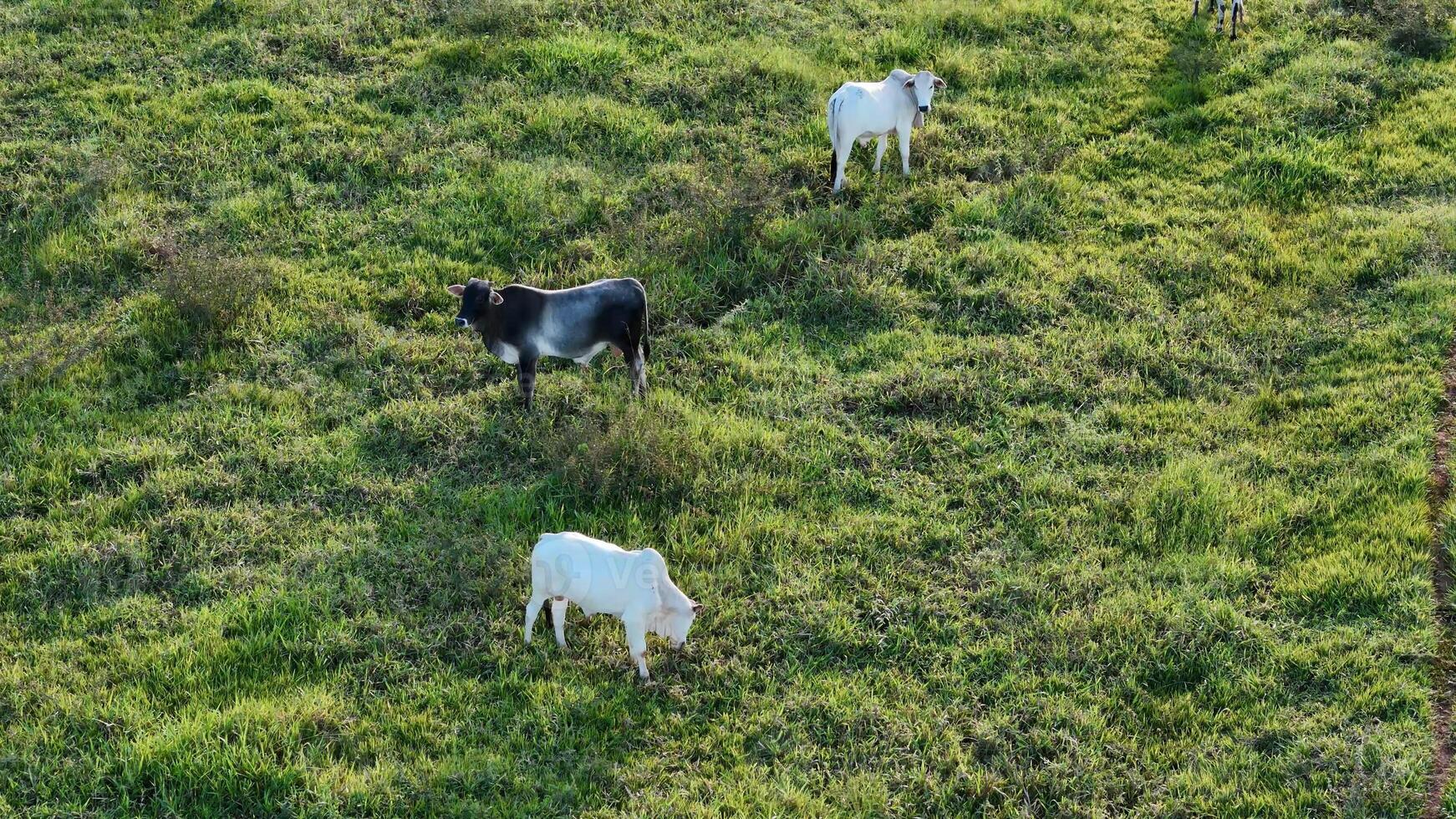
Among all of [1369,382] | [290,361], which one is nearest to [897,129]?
[1369,382]

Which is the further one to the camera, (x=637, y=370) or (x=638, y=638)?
(x=637, y=370)

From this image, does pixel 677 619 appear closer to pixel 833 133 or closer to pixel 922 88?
pixel 833 133

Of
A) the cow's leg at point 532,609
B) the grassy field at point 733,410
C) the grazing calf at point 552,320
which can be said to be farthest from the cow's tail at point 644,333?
→ the cow's leg at point 532,609

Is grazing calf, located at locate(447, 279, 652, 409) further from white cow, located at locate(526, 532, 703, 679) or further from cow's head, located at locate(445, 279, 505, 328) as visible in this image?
white cow, located at locate(526, 532, 703, 679)

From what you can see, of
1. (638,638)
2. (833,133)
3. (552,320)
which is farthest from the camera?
(833,133)

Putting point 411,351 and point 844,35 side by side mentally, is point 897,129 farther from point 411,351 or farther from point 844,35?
point 411,351

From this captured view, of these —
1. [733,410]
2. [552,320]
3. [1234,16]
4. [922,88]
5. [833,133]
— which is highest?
[1234,16]

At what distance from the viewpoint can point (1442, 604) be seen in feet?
27.8

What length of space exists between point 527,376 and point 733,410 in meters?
1.66

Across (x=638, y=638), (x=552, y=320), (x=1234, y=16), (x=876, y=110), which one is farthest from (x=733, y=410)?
(x=1234, y=16)

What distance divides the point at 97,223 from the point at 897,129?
7.82 metres

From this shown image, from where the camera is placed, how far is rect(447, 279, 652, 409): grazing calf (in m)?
9.91

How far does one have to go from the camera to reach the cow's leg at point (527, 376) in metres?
10.1

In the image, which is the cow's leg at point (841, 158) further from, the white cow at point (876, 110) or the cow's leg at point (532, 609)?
the cow's leg at point (532, 609)
